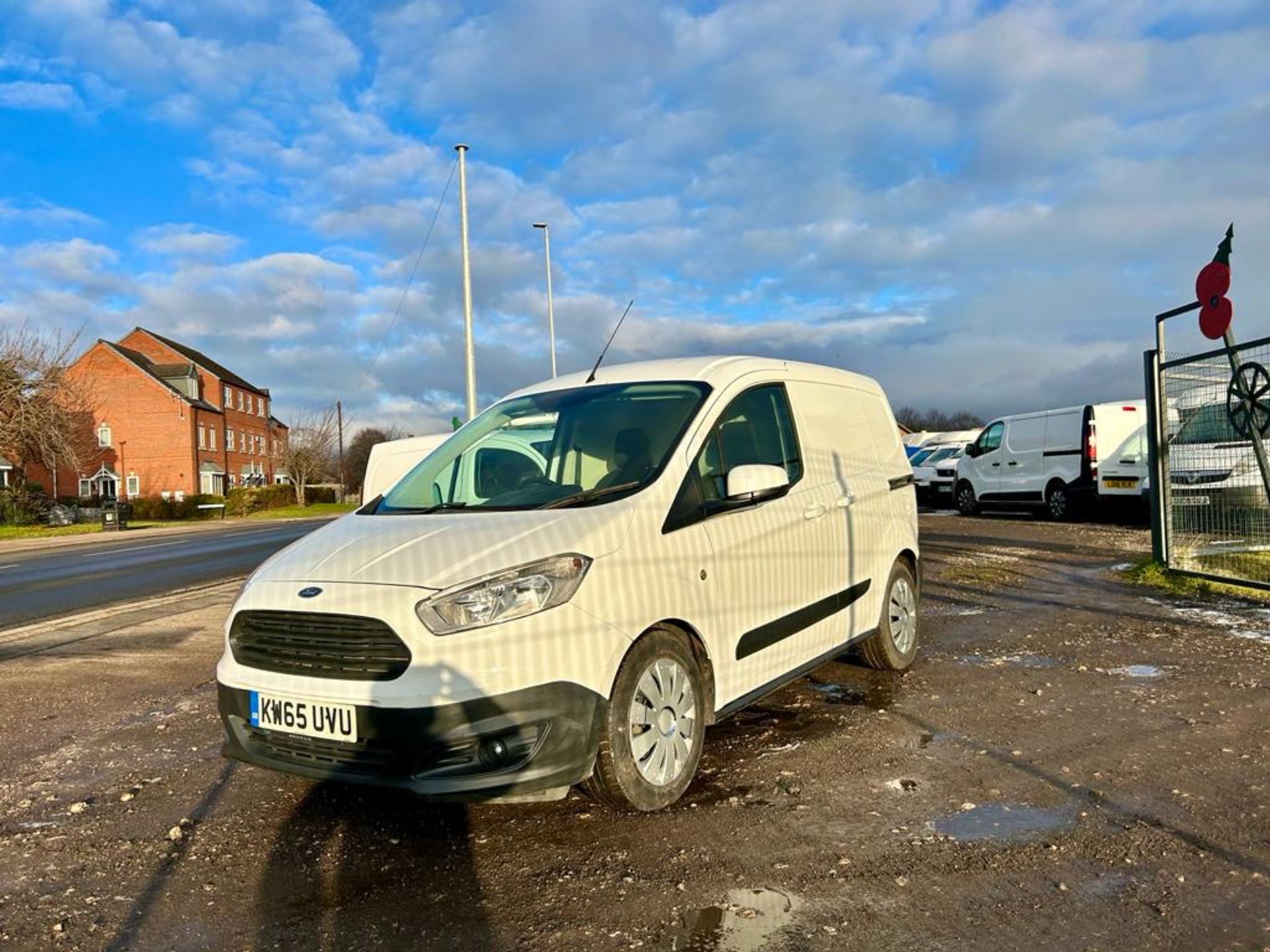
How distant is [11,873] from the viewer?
3432 mm

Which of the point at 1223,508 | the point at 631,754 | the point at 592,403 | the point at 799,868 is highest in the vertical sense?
the point at 592,403

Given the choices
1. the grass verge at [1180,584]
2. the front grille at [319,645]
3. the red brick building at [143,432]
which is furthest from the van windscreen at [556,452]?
the red brick building at [143,432]

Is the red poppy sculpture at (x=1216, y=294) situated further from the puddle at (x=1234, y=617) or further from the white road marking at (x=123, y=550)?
the white road marking at (x=123, y=550)

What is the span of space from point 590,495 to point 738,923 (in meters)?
1.78

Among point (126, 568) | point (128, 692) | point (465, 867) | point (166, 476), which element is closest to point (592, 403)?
point (465, 867)

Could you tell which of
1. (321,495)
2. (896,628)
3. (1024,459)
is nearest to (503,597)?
(896,628)

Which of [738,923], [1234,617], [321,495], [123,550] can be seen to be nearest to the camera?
[738,923]

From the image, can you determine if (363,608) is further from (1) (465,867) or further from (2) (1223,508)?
(2) (1223,508)

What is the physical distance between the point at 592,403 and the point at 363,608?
6.04ft

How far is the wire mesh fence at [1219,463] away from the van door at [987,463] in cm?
1051

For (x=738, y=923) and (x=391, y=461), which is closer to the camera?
(x=738, y=923)

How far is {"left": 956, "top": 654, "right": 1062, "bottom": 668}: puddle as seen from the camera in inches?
243

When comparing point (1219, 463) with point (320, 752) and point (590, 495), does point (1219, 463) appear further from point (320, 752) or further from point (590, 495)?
point (320, 752)

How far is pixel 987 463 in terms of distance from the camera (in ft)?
66.1
